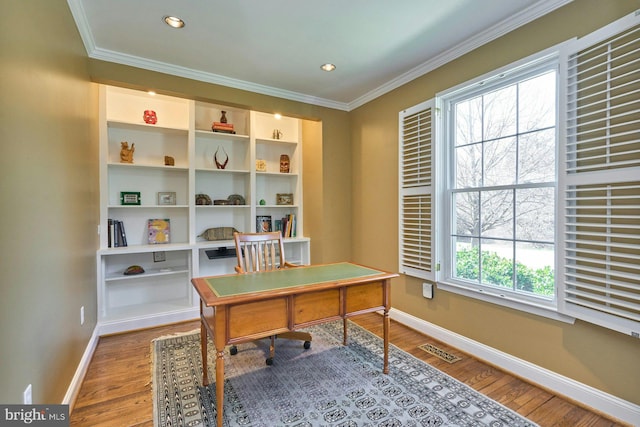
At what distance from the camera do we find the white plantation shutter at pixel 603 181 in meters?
1.63

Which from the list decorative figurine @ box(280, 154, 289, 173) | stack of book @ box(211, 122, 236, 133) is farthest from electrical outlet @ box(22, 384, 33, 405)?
decorative figurine @ box(280, 154, 289, 173)

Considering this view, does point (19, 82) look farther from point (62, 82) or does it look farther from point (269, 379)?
point (269, 379)

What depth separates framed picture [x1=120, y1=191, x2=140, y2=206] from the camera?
3344 mm

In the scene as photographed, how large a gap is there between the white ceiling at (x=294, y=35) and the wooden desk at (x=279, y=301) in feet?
6.19

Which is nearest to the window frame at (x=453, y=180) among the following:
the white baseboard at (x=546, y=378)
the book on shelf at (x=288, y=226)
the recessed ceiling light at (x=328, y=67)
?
the white baseboard at (x=546, y=378)

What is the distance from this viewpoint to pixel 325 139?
3.85 meters

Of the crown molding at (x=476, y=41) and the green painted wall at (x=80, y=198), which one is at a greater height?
the crown molding at (x=476, y=41)

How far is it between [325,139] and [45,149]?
282 centimetres


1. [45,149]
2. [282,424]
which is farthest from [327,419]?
[45,149]

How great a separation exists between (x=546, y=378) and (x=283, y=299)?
187 centimetres

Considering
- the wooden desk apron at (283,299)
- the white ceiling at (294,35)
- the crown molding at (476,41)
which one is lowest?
the wooden desk apron at (283,299)

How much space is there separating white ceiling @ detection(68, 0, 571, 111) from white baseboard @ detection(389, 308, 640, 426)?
2.45m

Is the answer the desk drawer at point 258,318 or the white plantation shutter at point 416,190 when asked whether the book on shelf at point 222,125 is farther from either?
the desk drawer at point 258,318

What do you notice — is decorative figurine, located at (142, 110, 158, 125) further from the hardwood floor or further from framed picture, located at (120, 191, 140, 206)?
the hardwood floor
